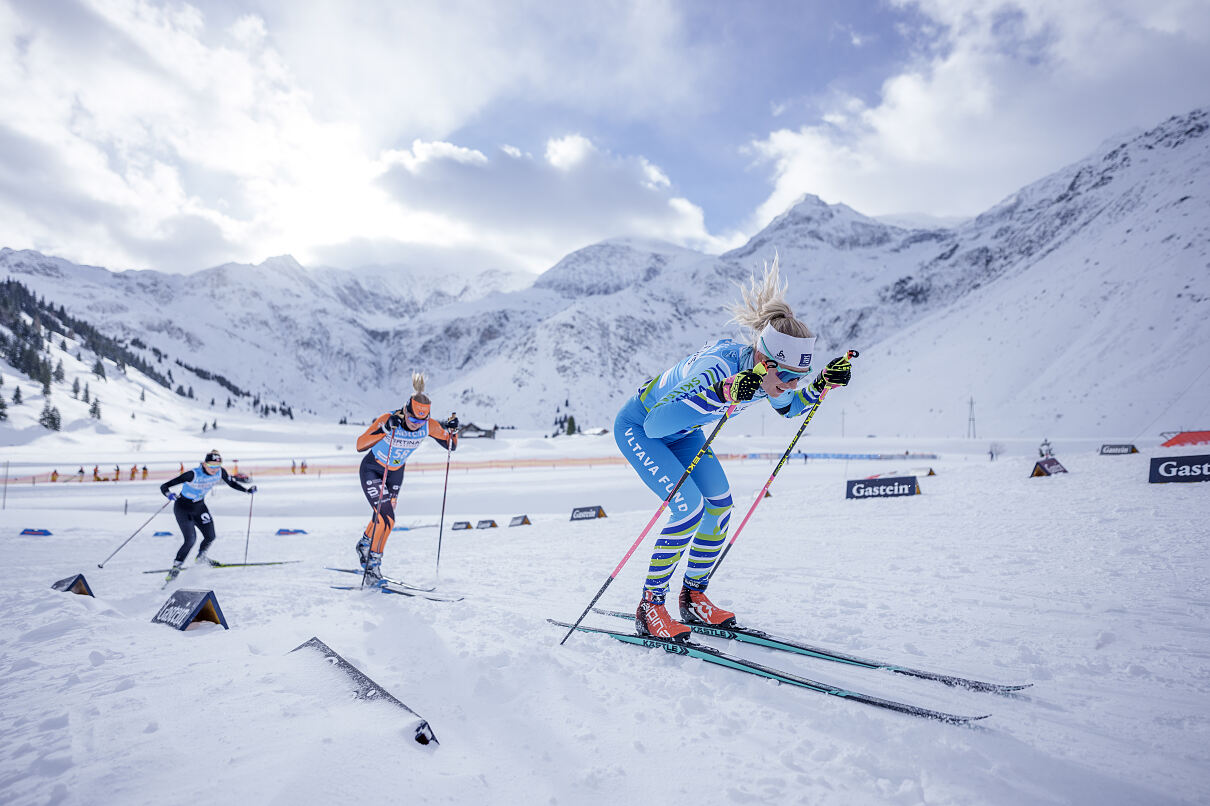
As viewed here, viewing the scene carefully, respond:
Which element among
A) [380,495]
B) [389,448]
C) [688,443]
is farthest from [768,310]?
[380,495]

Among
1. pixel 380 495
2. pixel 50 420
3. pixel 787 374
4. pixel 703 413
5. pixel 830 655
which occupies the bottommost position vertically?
pixel 50 420

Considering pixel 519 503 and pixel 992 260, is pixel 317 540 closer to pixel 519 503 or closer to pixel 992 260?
pixel 519 503

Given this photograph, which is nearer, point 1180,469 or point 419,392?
point 419,392

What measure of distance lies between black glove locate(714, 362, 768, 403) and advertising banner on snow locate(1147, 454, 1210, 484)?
957cm

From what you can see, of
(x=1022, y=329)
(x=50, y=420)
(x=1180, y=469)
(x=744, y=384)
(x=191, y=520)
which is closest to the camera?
(x=744, y=384)

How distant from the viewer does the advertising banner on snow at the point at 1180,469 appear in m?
8.61

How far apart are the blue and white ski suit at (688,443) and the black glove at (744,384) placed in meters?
0.09

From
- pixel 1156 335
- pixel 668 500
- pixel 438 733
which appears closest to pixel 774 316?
pixel 668 500

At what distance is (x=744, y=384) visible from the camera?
12.0 ft

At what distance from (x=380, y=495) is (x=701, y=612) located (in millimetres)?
4819

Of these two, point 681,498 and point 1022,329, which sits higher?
point 1022,329

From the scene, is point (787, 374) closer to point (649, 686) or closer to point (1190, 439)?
point (649, 686)

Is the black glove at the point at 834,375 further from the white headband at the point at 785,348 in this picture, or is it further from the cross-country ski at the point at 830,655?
the cross-country ski at the point at 830,655

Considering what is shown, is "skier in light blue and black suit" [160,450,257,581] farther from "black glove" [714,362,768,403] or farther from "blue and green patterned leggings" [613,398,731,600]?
"black glove" [714,362,768,403]
